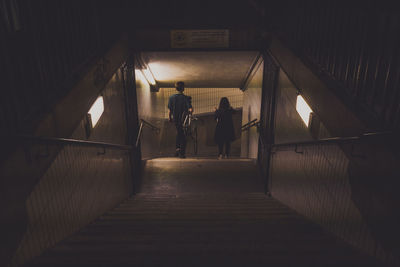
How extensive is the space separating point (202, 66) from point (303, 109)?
3495mm

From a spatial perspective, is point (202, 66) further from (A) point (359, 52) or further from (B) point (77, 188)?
(B) point (77, 188)

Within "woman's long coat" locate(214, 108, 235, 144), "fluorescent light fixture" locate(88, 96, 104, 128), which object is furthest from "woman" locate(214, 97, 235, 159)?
"fluorescent light fixture" locate(88, 96, 104, 128)

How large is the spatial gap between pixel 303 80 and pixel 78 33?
2.47 metres

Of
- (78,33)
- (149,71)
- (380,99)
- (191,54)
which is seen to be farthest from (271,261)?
(149,71)

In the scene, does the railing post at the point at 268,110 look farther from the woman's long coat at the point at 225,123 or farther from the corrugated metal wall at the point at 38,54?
the corrugated metal wall at the point at 38,54

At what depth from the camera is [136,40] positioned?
384 centimetres

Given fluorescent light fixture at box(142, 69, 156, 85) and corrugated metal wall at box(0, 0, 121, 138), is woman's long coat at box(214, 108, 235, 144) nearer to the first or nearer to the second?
fluorescent light fixture at box(142, 69, 156, 85)

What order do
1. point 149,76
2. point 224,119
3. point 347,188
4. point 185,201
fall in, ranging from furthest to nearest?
point 149,76
point 224,119
point 185,201
point 347,188

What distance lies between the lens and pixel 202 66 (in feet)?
18.9

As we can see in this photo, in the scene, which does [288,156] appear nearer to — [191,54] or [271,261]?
[271,261]

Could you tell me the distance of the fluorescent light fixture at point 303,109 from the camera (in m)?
2.63

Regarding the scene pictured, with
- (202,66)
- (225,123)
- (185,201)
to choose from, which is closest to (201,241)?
(185,201)

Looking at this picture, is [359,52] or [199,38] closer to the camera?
[359,52]

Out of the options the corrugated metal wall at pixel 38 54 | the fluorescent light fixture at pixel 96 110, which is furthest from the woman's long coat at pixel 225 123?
the corrugated metal wall at pixel 38 54
